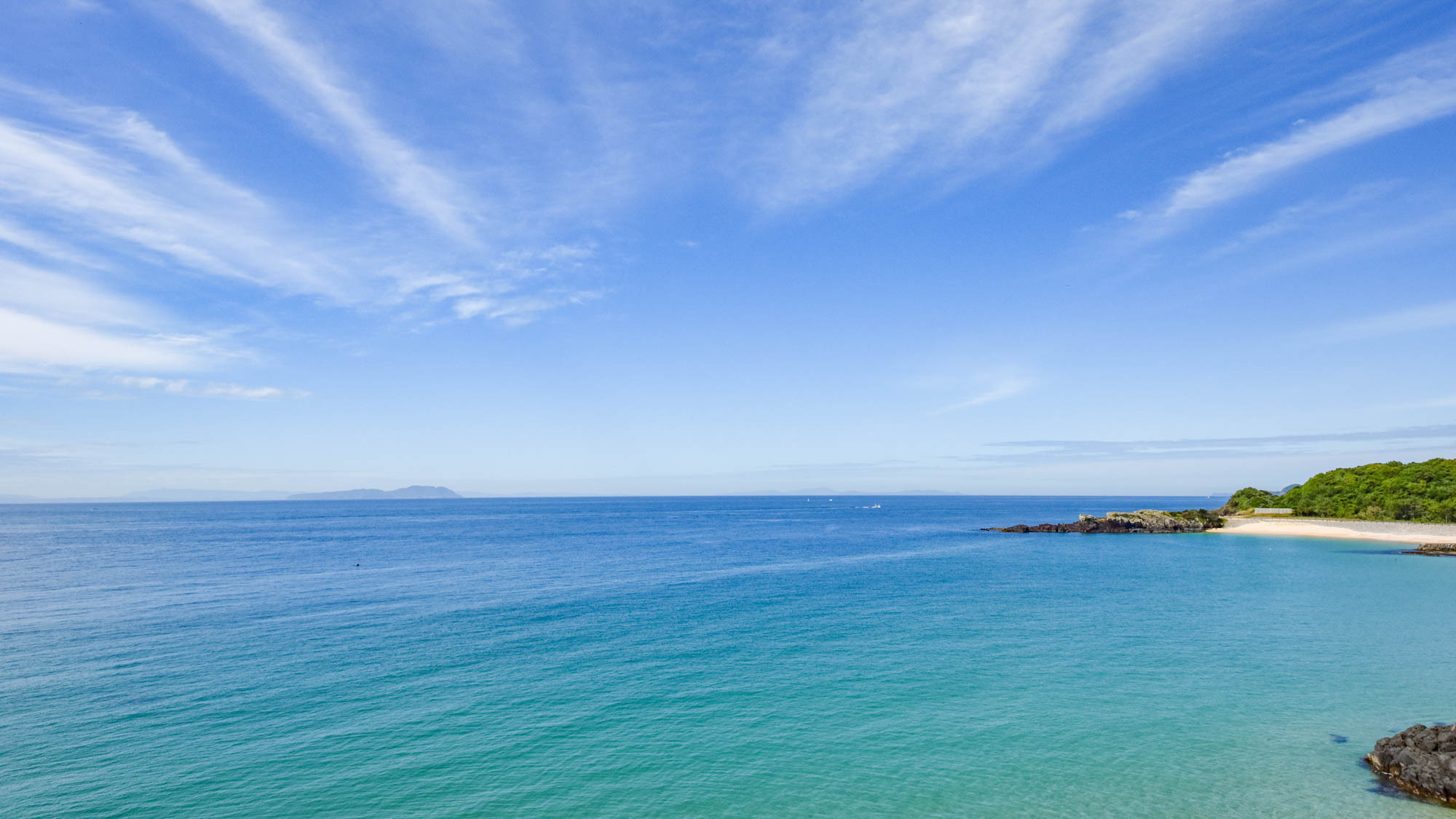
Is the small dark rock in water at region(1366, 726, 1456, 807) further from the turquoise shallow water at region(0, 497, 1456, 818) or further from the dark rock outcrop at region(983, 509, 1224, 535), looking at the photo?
the dark rock outcrop at region(983, 509, 1224, 535)

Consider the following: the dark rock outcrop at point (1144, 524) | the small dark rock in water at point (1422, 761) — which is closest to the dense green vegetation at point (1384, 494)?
the dark rock outcrop at point (1144, 524)

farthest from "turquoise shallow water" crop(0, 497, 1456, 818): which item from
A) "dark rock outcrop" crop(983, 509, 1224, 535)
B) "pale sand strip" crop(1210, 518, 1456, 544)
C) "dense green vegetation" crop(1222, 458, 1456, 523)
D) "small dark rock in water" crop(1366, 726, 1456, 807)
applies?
"dark rock outcrop" crop(983, 509, 1224, 535)

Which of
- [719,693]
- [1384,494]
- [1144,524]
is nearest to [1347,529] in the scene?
[1384,494]

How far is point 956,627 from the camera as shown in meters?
41.2

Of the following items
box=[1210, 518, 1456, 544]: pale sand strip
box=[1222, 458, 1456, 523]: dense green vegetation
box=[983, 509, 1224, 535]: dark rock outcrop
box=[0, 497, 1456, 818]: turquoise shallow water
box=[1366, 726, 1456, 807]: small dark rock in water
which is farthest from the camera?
box=[983, 509, 1224, 535]: dark rock outcrop

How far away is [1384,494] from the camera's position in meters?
105

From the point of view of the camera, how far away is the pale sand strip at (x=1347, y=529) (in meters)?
83.1

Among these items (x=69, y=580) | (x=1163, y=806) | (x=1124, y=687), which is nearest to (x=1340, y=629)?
(x=1124, y=687)

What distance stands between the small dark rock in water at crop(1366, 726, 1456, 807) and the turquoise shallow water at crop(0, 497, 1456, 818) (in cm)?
99

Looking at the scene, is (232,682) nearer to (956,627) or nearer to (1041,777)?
(1041,777)

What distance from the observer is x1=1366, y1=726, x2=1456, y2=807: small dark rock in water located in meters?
18.2

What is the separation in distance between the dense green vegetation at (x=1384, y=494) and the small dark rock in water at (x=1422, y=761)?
105 m

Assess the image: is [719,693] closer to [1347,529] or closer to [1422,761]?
[1422,761]

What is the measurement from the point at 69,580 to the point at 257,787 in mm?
63295
